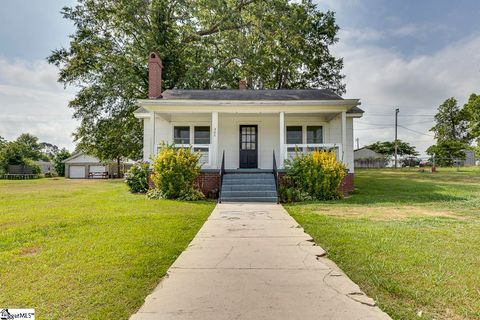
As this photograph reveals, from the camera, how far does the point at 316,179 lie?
33.5ft

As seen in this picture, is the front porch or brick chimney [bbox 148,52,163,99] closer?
the front porch

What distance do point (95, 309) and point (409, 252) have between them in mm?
3803

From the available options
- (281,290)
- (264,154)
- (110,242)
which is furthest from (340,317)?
(264,154)

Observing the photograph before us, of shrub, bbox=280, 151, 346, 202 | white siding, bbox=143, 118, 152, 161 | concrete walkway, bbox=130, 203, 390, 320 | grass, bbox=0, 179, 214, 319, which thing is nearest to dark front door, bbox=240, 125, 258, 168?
shrub, bbox=280, 151, 346, 202

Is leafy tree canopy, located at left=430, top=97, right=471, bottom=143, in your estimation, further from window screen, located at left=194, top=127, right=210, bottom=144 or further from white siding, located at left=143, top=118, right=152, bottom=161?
white siding, located at left=143, top=118, right=152, bottom=161

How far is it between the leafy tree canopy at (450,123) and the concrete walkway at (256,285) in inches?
2275

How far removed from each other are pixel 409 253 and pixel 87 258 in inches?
165

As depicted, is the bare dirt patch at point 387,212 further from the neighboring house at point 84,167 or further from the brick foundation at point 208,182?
the neighboring house at point 84,167

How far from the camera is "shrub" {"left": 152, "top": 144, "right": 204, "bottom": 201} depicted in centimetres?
1011

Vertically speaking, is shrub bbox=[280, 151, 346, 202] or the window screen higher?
the window screen

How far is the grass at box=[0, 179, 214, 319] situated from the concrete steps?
328 centimetres

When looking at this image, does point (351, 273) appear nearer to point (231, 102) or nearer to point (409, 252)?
point (409, 252)

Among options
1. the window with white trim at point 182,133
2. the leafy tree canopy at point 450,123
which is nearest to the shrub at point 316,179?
the window with white trim at point 182,133

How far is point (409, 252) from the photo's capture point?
3.98 metres
